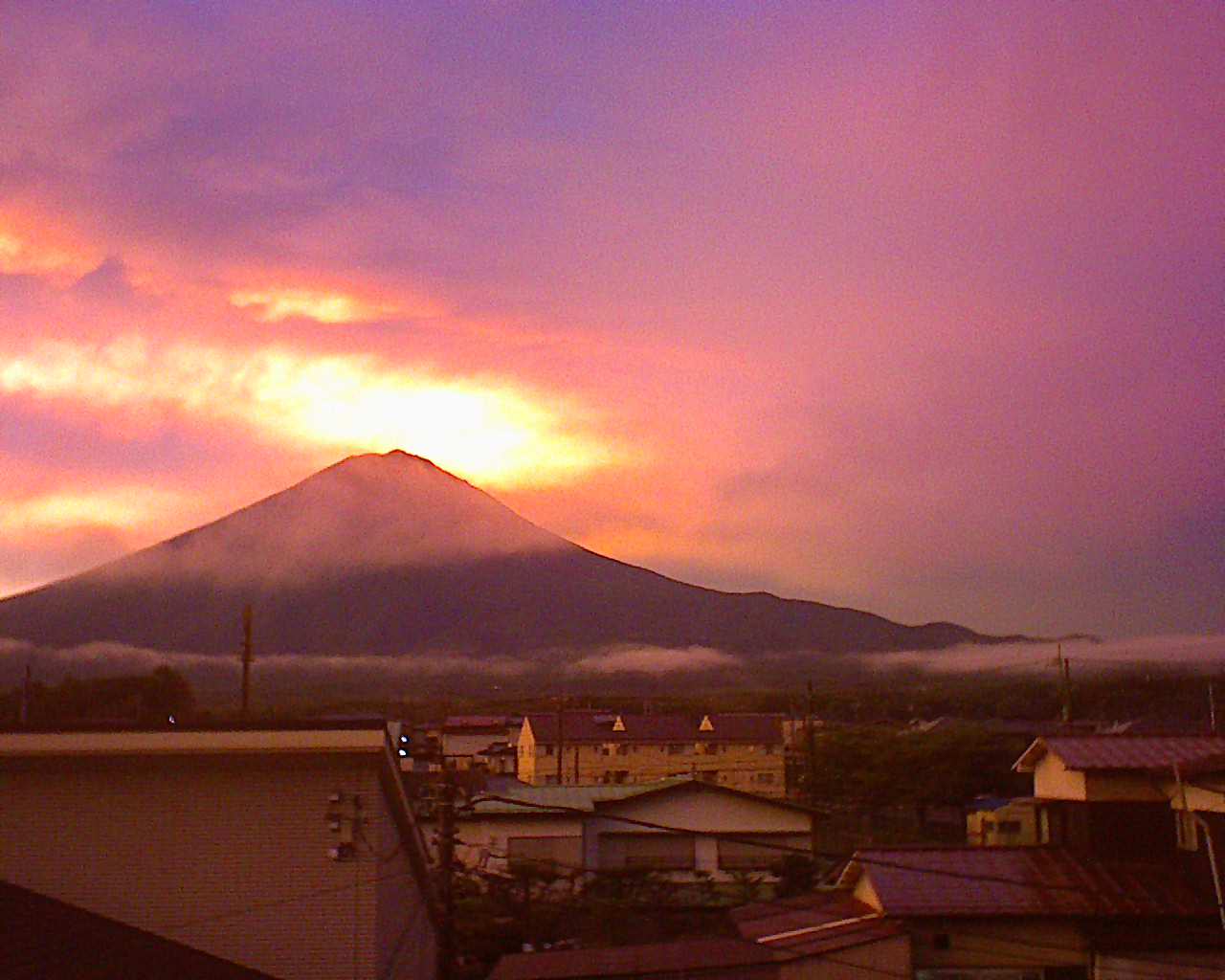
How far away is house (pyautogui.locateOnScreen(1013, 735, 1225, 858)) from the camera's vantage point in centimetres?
1808

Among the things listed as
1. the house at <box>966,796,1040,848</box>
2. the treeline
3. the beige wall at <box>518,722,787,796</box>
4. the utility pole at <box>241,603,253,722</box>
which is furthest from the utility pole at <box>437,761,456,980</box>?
the beige wall at <box>518,722,787,796</box>

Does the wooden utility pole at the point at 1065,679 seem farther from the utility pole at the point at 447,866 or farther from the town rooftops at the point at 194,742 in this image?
the town rooftops at the point at 194,742

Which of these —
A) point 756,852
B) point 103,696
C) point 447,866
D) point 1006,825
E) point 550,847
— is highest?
point 103,696

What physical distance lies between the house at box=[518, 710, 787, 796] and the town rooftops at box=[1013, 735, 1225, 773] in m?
28.6

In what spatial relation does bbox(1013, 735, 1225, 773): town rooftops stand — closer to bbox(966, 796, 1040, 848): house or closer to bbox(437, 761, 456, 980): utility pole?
bbox(966, 796, 1040, 848): house

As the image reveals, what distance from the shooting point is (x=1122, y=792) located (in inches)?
722

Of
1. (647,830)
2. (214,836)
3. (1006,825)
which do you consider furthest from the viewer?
(647,830)

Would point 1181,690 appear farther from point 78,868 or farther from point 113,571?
point 113,571

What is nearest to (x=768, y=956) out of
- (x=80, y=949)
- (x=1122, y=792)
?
(x=1122, y=792)

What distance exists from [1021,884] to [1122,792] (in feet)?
7.37

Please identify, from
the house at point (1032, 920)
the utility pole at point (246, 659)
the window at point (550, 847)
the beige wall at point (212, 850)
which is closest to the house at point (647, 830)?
the window at point (550, 847)

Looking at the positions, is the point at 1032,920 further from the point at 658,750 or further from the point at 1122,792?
the point at 658,750

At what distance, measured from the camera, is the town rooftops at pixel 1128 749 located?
59.3ft

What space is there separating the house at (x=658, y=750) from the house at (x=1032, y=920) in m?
29.9
